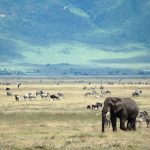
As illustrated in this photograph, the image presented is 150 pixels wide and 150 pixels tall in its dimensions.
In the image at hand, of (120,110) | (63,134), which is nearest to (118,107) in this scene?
(120,110)

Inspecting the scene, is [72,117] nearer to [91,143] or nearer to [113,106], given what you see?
[113,106]

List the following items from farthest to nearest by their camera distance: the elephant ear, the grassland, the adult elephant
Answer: the elephant ear
the adult elephant
the grassland

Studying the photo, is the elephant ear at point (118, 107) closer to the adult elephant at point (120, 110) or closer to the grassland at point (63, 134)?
the adult elephant at point (120, 110)

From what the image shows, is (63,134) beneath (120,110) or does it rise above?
beneath

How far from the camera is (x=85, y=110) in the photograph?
43.0 metres

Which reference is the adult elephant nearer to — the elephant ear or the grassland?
the elephant ear

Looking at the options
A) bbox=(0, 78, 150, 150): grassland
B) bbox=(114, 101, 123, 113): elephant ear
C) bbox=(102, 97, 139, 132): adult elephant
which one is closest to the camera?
bbox=(0, 78, 150, 150): grassland

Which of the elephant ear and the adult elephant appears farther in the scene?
the elephant ear

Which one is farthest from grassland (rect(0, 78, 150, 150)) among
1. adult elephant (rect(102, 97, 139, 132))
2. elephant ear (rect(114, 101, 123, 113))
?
elephant ear (rect(114, 101, 123, 113))

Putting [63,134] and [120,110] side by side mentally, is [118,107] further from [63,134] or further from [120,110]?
[63,134]

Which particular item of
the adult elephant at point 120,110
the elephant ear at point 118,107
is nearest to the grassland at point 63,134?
the adult elephant at point 120,110

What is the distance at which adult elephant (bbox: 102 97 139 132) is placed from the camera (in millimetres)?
26677

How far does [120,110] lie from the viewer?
89.2ft

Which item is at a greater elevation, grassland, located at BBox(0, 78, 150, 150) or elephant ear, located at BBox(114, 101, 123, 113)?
elephant ear, located at BBox(114, 101, 123, 113)
